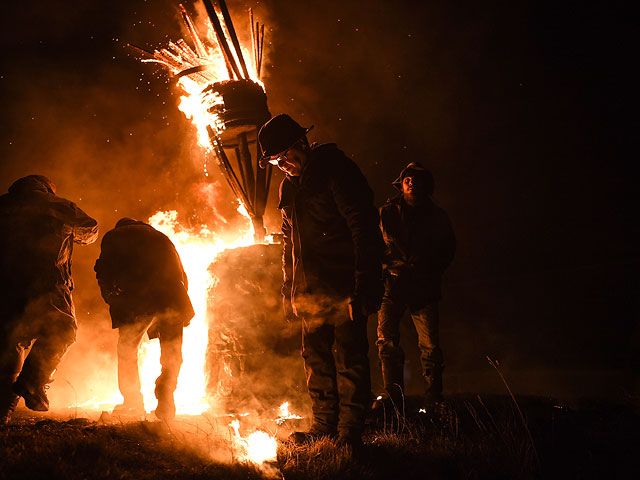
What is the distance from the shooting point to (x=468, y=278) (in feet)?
28.0

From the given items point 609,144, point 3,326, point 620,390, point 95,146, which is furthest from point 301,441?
point 95,146

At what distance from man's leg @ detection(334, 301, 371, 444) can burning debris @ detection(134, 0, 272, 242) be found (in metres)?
3.38

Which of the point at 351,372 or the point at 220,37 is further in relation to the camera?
the point at 220,37

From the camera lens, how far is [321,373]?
3148mm

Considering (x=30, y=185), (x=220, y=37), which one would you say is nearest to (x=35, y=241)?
(x=30, y=185)

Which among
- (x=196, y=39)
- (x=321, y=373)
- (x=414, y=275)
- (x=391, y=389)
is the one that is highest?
(x=196, y=39)

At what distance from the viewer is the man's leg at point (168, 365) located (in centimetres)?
438

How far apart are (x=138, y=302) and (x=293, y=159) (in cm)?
235

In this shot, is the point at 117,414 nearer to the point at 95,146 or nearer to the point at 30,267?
the point at 30,267

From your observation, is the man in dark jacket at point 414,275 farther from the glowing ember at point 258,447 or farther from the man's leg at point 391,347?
the glowing ember at point 258,447

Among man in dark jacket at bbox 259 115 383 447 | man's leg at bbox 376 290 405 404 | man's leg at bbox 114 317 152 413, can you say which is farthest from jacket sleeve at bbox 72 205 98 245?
man's leg at bbox 376 290 405 404

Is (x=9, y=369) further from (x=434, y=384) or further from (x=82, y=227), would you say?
(x=434, y=384)

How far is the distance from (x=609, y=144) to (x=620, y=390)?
3.75 m

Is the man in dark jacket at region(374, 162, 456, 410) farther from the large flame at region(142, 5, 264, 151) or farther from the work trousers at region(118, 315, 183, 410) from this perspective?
the large flame at region(142, 5, 264, 151)
